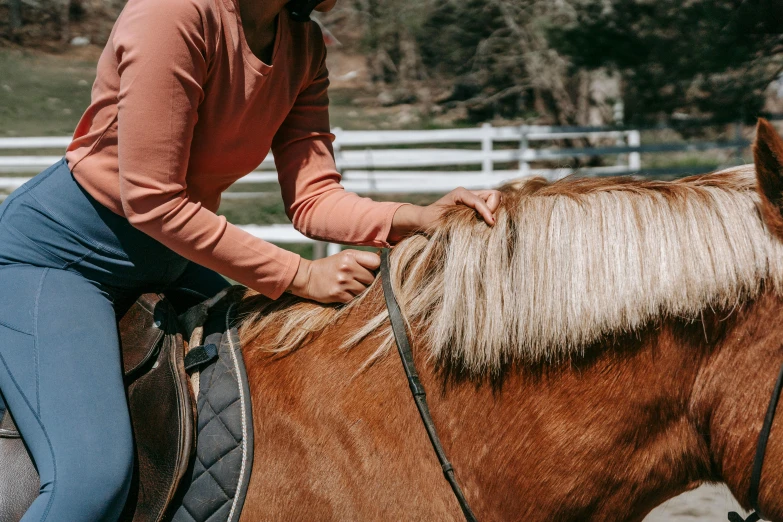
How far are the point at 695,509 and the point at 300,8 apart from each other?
3180mm

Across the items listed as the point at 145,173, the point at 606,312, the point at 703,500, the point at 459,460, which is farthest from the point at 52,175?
the point at 703,500

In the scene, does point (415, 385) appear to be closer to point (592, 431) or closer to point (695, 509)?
point (592, 431)

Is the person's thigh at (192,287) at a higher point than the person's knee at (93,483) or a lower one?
higher

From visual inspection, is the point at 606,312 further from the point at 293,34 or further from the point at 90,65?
the point at 90,65

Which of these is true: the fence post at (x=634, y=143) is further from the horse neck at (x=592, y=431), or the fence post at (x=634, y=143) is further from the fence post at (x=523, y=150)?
the horse neck at (x=592, y=431)

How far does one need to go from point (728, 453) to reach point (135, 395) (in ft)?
4.13

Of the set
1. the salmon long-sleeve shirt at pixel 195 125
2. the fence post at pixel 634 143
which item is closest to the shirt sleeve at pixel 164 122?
the salmon long-sleeve shirt at pixel 195 125

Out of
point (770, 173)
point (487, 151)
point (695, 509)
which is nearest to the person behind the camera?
point (770, 173)

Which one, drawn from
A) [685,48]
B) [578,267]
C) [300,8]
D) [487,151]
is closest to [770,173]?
[578,267]

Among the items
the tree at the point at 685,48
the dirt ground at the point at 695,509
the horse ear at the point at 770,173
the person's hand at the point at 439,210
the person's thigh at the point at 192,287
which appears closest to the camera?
the horse ear at the point at 770,173

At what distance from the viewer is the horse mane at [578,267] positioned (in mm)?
1532

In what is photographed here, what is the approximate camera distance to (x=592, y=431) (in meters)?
1.61

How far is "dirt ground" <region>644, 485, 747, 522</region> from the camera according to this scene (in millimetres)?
3760

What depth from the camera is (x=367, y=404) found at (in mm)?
1711
